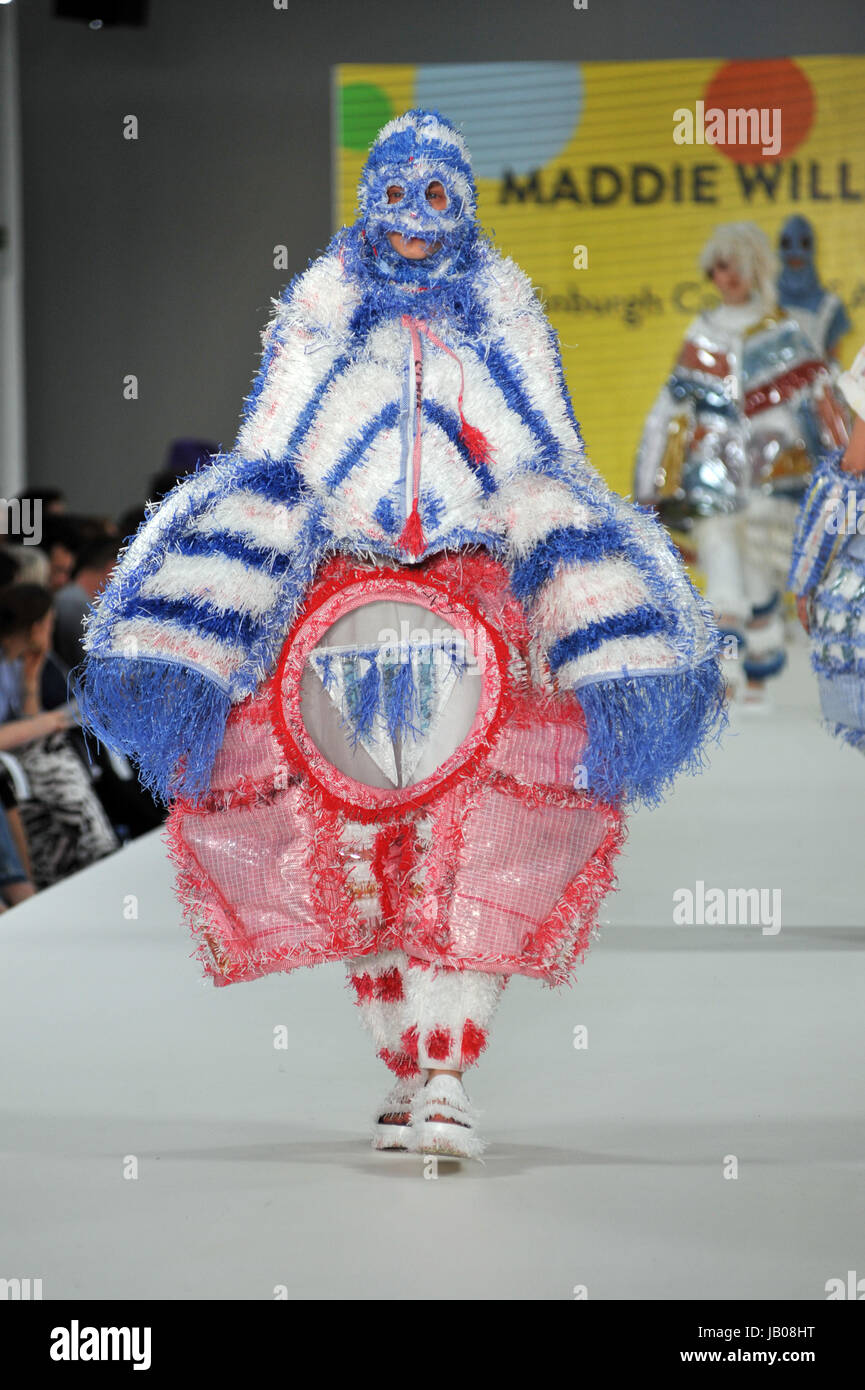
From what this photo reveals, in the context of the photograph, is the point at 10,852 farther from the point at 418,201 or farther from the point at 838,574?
the point at 418,201

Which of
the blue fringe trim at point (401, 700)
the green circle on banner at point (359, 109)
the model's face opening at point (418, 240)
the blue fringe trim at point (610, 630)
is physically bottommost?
the blue fringe trim at point (401, 700)

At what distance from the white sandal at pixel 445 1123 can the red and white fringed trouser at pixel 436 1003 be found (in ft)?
0.10

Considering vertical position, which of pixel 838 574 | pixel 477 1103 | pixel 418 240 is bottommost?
pixel 477 1103

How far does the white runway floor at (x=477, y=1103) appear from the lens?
2229mm

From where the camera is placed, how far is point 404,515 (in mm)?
2629

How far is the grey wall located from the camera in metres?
11.1

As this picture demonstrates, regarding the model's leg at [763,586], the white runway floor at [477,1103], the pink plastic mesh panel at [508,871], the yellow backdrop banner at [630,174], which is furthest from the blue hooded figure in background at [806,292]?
the pink plastic mesh panel at [508,871]

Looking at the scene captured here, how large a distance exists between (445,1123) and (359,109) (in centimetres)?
830

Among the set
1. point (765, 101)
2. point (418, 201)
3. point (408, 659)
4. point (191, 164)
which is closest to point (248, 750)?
point (408, 659)

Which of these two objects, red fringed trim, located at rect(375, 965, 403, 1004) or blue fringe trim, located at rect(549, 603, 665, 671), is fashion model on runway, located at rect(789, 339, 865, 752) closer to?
blue fringe trim, located at rect(549, 603, 665, 671)

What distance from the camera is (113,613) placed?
2.65 metres

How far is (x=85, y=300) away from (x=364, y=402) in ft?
31.2

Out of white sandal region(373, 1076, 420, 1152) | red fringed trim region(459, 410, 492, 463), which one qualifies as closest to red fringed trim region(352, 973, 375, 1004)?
white sandal region(373, 1076, 420, 1152)

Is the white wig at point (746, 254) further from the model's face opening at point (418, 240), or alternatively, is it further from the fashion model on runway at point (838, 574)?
the model's face opening at point (418, 240)
